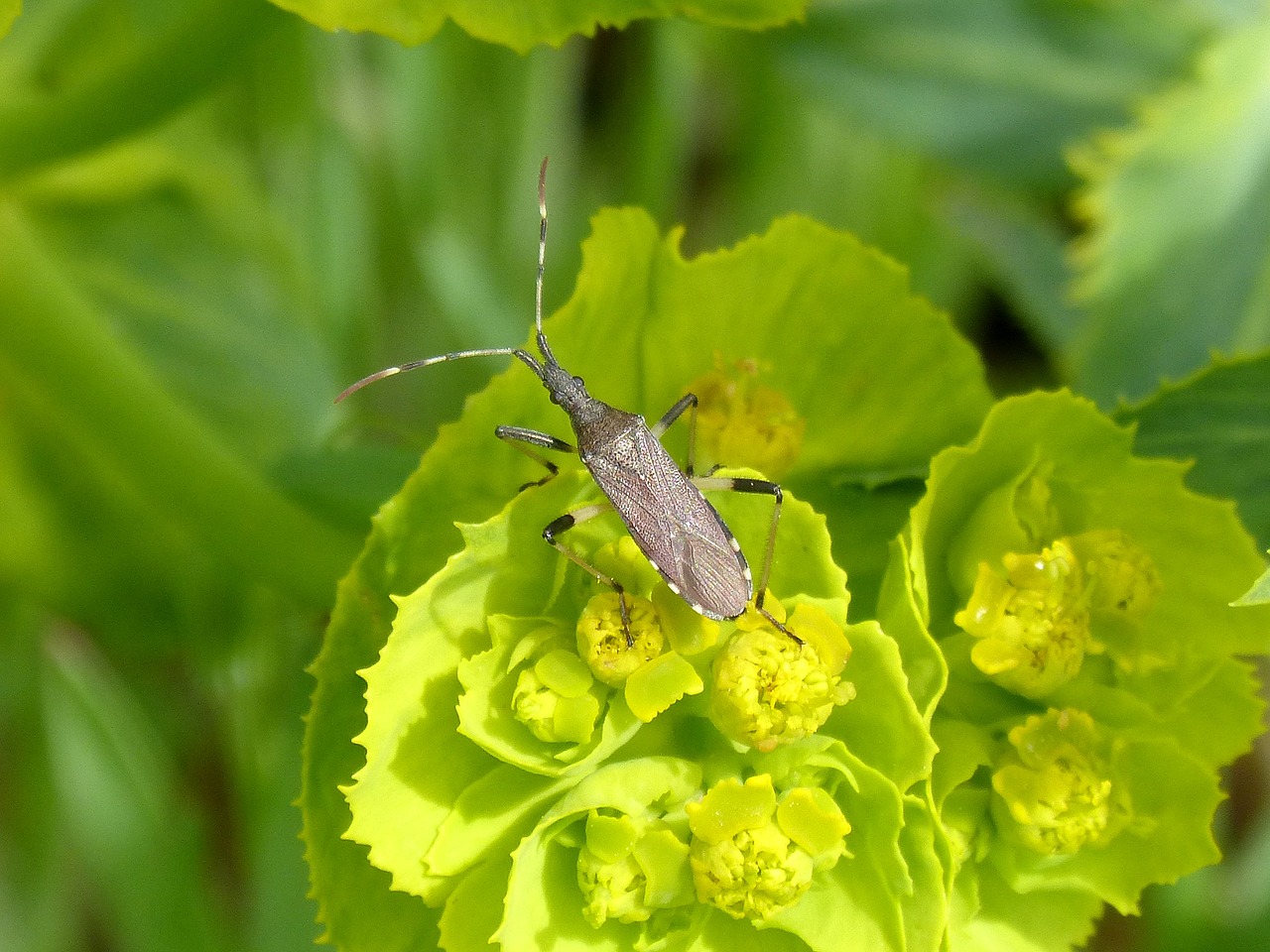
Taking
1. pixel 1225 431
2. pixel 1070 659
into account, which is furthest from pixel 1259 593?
pixel 1225 431

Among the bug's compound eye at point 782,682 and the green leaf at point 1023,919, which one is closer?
the bug's compound eye at point 782,682

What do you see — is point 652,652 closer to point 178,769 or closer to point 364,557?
point 364,557

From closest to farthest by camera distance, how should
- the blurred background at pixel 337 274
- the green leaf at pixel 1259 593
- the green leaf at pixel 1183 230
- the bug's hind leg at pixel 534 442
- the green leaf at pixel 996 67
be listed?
1. the green leaf at pixel 1259 593
2. the bug's hind leg at pixel 534 442
3. the blurred background at pixel 337 274
4. the green leaf at pixel 1183 230
5. the green leaf at pixel 996 67

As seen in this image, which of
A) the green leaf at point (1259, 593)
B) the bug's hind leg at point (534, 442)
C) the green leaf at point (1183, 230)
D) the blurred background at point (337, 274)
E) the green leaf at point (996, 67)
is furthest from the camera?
the green leaf at point (996, 67)

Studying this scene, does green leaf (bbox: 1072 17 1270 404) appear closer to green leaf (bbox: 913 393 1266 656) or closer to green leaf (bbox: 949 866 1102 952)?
green leaf (bbox: 913 393 1266 656)

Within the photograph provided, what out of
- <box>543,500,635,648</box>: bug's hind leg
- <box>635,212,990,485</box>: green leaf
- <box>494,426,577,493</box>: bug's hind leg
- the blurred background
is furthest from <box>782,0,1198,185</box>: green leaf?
<box>543,500,635,648</box>: bug's hind leg

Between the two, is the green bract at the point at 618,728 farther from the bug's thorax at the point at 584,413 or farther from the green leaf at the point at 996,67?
the green leaf at the point at 996,67

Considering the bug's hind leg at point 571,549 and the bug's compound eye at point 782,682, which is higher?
the bug's hind leg at point 571,549

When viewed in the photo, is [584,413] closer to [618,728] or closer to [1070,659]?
[618,728]

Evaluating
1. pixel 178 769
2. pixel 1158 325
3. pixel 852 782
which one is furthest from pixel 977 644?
pixel 178 769

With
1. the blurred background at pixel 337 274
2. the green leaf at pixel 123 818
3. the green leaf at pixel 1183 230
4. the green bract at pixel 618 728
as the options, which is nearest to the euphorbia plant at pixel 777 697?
the green bract at pixel 618 728
